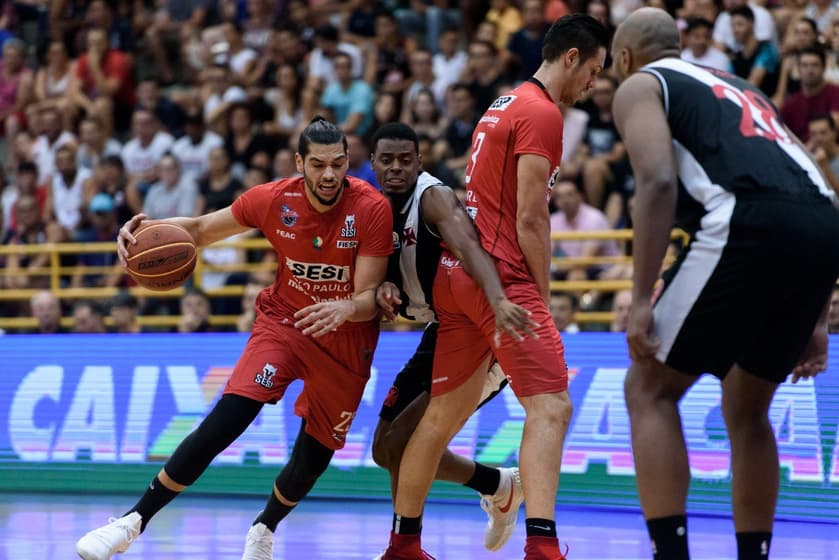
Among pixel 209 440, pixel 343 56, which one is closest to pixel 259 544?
pixel 209 440

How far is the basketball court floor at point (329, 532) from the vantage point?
7.64m

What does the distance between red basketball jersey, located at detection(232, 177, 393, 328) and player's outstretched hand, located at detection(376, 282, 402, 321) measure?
0.17 meters

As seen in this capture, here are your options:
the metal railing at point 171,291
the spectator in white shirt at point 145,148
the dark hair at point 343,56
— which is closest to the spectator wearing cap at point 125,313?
the metal railing at point 171,291

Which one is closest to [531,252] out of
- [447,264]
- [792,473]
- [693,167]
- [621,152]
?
[447,264]

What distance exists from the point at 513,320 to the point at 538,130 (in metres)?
0.92

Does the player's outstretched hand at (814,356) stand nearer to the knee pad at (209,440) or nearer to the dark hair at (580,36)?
the dark hair at (580,36)

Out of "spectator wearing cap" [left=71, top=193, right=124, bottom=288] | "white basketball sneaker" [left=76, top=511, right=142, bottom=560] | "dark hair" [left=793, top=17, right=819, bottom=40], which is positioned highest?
"dark hair" [left=793, top=17, right=819, bottom=40]

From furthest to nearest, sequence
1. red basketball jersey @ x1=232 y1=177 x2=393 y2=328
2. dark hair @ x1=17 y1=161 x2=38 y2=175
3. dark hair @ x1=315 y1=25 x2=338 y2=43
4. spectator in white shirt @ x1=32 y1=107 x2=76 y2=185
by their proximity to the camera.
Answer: spectator in white shirt @ x1=32 y1=107 x2=76 y2=185, dark hair @ x1=17 y1=161 x2=38 y2=175, dark hair @ x1=315 y1=25 x2=338 y2=43, red basketball jersey @ x1=232 y1=177 x2=393 y2=328

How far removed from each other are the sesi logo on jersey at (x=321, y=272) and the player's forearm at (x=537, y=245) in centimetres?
108

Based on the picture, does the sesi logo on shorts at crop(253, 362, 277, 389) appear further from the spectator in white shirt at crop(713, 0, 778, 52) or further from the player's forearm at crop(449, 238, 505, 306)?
the spectator in white shirt at crop(713, 0, 778, 52)

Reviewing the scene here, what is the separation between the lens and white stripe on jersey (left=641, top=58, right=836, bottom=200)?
5168 millimetres

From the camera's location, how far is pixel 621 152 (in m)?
12.9

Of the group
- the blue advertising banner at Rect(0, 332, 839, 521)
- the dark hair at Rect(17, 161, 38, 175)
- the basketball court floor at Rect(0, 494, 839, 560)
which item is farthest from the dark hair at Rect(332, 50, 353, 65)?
the basketball court floor at Rect(0, 494, 839, 560)

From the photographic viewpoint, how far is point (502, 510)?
7.51 m
